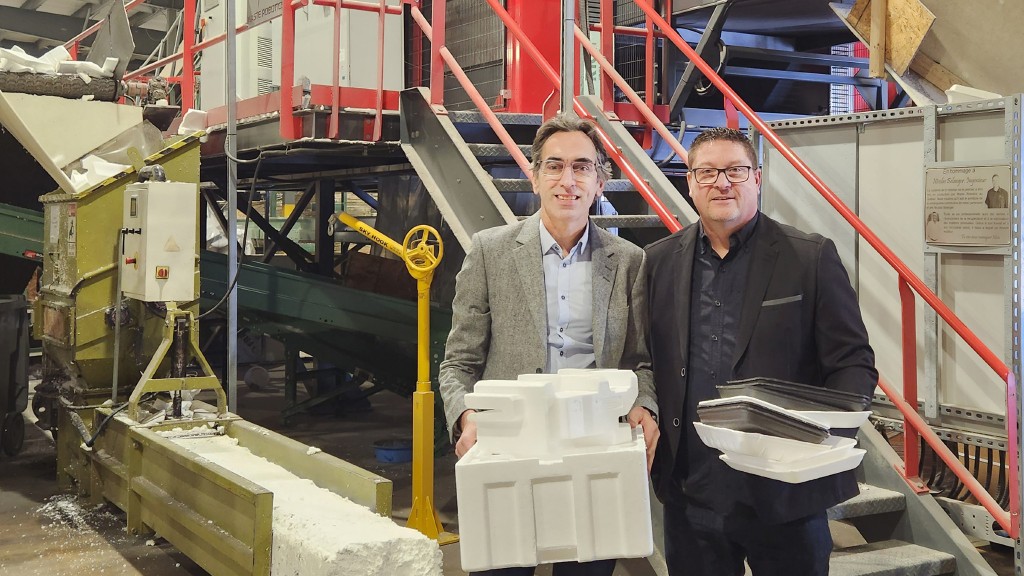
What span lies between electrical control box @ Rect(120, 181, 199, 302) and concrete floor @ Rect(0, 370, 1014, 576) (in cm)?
137

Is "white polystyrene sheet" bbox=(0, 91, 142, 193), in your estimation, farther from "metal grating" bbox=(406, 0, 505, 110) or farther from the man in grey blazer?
the man in grey blazer

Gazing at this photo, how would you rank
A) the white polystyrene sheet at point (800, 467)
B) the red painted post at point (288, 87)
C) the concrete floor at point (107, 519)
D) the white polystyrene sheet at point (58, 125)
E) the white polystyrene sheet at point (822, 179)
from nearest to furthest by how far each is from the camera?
the white polystyrene sheet at point (800, 467) → the concrete floor at point (107, 519) → the white polystyrene sheet at point (822, 179) → the red painted post at point (288, 87) → the white polystyrene sheet at point (58, 125)

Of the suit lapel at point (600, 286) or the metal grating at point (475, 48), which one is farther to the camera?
the metal grating at point (475, 48)

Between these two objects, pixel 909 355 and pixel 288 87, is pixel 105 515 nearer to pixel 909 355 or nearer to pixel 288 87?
pixel 288 87

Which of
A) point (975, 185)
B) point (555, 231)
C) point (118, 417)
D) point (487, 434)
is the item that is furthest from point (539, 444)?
point (118, 417)

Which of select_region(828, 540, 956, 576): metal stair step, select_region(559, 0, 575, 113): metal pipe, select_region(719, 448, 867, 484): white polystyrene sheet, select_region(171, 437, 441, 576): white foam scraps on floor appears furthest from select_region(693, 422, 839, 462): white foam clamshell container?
select_region(559, 0, 575, 113): metal pipe

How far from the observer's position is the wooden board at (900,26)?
16.5 feet

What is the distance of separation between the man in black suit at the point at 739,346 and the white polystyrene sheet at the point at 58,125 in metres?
4.89

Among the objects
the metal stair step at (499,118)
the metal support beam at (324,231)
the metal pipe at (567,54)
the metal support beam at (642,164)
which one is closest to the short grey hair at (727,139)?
the metal pipe at (567,54)

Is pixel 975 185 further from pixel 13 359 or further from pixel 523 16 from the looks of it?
pixel 13 359

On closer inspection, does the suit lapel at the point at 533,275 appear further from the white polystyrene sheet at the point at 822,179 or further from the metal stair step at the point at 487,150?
the white polystyrene sheet at the point at 822,179

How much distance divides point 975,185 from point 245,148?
4795mm

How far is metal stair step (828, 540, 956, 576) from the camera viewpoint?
3.82 meters

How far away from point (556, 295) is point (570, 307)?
5 cm
